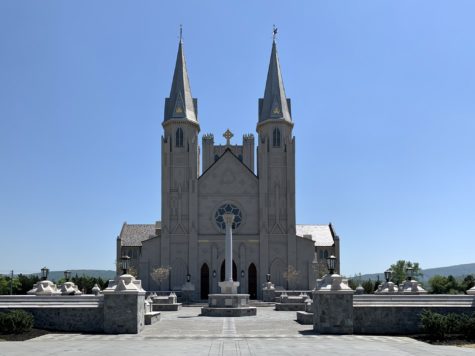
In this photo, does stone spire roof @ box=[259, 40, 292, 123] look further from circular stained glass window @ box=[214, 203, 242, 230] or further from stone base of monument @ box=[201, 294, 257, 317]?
stone base of monument @ box=[201, 294, 257, 317]

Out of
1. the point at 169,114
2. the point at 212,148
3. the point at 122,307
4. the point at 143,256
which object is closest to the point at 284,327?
the point at 122,307

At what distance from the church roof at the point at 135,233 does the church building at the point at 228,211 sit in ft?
57.7

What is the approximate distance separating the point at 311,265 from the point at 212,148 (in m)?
29.0

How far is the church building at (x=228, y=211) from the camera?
2562 inches

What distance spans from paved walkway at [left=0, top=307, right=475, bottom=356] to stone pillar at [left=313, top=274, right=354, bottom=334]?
0.84 m

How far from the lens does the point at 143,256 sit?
65750mm

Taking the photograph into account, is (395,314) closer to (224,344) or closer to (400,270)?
(224,344)

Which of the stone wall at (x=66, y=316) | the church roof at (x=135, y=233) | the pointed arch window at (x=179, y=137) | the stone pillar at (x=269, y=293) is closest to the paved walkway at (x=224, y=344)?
the stone wall at (x=66, y=316)

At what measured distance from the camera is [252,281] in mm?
65438

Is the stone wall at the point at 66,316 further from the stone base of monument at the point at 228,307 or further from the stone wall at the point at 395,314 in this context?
the stone base of monument at the point at 228,307

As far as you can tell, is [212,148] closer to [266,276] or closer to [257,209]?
[257,209]

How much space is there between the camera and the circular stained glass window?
66.3 meters

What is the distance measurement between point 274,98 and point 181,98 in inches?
426

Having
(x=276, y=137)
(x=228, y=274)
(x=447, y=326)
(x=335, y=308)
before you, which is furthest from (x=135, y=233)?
(x=447, y=326)
